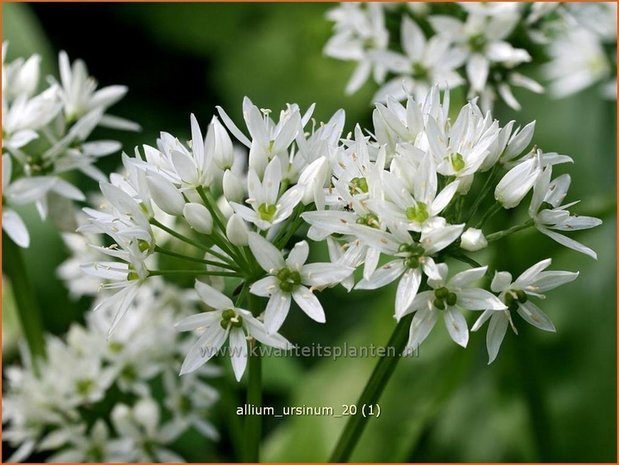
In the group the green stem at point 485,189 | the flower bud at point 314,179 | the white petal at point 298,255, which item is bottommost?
the white petal at point 298,255

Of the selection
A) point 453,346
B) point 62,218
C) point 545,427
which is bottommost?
point 545,427

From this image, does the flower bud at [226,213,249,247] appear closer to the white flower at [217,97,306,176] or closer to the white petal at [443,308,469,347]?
the white flower at [217,97,306,176]

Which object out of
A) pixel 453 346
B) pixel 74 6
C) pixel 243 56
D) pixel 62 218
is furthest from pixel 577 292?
pixel 74 6

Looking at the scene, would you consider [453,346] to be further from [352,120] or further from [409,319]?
[352,120]

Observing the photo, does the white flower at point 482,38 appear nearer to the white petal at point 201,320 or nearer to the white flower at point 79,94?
the white flower at point 79,94

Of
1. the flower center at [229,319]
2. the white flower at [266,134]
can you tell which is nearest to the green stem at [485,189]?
the white flower at [266,134]

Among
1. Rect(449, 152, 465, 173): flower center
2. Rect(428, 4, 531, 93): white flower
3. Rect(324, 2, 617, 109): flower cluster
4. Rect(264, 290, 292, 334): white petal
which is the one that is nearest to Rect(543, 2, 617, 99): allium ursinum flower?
Rect(324, 2, 617, 109): flower cluster

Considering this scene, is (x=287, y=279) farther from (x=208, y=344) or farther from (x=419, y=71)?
(x=419, y=71)
